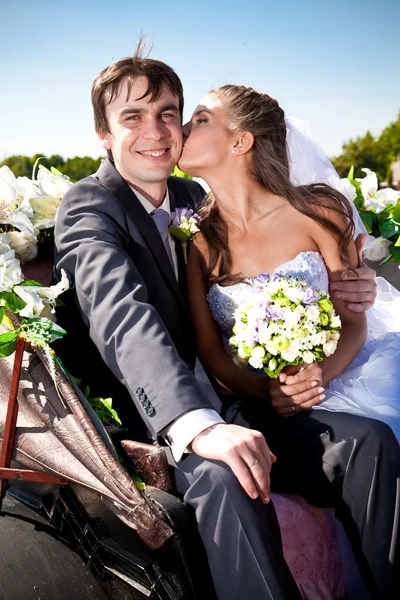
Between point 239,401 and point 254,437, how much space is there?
996 millimetres

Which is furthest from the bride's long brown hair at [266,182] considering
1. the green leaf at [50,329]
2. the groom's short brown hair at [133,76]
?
the green leaf at [50,329]

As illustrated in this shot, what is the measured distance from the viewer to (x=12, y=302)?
2807mm

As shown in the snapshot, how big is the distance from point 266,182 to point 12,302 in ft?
5.54

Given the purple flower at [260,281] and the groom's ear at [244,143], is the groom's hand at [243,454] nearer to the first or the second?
the purple flower at [260,281]

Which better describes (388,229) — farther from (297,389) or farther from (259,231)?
(297,389)

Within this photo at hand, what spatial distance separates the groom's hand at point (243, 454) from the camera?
7.73ft

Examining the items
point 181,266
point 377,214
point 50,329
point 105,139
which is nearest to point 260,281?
point 181,266

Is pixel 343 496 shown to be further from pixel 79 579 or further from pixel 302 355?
pixel 79 579

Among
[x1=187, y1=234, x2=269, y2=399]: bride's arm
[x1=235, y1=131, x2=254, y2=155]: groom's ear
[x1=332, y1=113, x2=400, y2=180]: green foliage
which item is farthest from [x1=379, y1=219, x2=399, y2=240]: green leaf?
[x1=332, y1=113, x2=400, y2=180]: green foliage

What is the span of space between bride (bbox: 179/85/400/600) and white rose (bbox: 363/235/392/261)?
58 cm

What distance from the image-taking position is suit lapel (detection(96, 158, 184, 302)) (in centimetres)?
333

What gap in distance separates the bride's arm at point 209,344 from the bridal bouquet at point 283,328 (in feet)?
0.88

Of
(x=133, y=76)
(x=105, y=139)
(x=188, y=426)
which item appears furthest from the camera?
(x=105, y=139)

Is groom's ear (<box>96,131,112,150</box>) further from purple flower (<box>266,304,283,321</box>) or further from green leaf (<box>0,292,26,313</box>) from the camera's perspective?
Answer: purple flower (<box>266,304,283,321</box>)
